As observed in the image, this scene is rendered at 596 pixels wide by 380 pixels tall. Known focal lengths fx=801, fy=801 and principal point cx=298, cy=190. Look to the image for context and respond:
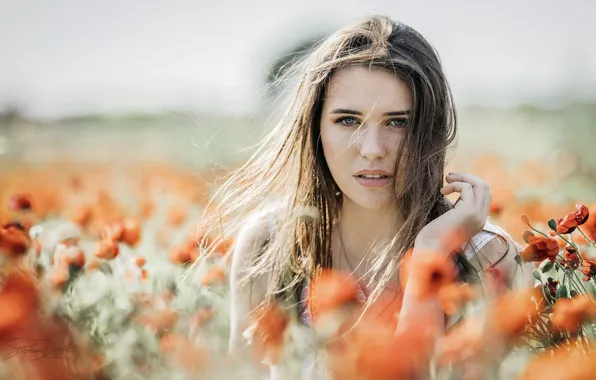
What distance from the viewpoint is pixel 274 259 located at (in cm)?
237

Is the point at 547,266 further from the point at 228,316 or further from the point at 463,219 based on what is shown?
the point at 228,316

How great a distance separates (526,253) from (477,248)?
73 cm

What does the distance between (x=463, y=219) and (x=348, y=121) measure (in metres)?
0.41

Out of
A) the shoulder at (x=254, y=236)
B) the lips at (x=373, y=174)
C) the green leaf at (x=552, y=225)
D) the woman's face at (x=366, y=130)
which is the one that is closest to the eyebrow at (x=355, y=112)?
the woman's face at (x=366, y=130)

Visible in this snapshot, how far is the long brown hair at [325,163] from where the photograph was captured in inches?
82.1

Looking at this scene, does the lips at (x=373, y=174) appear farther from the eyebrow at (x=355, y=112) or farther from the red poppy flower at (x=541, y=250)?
the red poppy flower at (x=541, y=250)

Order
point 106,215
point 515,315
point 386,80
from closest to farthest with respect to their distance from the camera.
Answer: point 515,315 → point 386,80 → point 106,215

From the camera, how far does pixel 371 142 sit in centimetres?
196

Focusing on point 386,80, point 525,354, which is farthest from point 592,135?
point 525,354

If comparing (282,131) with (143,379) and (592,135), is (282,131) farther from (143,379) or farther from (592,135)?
(592,135)

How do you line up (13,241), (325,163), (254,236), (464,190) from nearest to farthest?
(13,241)
(464,190)
(325,163)
(254,236)

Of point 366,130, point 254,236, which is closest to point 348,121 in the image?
point 366,130

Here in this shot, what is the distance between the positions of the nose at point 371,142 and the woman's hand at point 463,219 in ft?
0.68

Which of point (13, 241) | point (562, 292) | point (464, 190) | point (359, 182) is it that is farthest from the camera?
point (359, 182)
